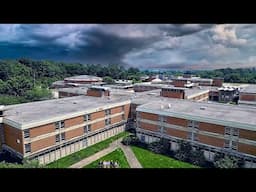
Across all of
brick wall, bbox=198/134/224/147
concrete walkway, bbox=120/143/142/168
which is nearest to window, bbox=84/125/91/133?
concrete walkway, bbox=120/143/142/168

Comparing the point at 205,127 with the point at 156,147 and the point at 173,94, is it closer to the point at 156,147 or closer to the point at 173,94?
the point at 156,147

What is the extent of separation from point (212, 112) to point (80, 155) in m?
7.39

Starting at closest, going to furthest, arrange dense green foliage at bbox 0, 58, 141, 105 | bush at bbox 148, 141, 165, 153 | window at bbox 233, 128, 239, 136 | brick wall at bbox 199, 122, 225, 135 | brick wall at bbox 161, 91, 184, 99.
Answer: window at bbox 233, 128, 239, 136 < brick wall at bbox 199, 122, 225, 135 < bush at bbox 148, 141, 165, 153 < brick wall at bbox 161, 91, 184, 99 < dense green foliage at bbox 0, 58, 141, 105

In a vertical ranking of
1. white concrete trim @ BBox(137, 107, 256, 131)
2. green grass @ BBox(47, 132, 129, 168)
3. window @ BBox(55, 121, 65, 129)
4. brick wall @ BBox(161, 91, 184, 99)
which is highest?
brick wall @ BBox(161, 91, 184, 99)

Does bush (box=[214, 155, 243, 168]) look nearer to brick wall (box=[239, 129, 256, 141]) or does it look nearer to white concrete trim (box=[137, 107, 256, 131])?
brick wall (box=[239, 129, 256, 141])

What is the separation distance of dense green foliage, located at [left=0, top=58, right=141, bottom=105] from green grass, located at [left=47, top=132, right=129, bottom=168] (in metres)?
11.2

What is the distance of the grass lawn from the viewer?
1083 centimetres

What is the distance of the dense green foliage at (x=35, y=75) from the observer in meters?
23.2
